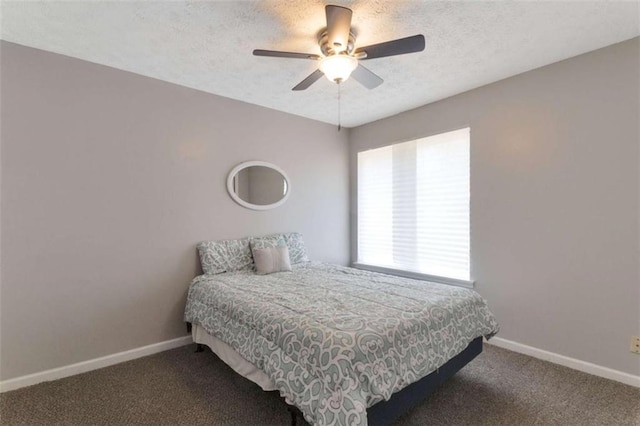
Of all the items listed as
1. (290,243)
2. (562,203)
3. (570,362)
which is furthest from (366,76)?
(570,362)

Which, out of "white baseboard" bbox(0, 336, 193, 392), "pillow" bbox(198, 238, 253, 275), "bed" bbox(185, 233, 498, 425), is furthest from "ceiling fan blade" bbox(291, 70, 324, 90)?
"white baseboard" bbox(0, 336, 193, 392)

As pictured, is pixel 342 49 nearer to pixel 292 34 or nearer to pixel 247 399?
pixel 292 34

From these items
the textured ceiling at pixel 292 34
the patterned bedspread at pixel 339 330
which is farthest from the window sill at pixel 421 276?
the textured ceiling at pixel 292 34

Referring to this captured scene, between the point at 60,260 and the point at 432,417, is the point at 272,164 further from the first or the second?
the point at 432,417

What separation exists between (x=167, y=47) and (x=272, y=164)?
5.15 feet

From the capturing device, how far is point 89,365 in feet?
8.16

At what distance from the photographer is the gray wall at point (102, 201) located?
224cm

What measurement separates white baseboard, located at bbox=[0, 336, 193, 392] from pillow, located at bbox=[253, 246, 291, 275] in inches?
38.1

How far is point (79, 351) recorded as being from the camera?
246cm

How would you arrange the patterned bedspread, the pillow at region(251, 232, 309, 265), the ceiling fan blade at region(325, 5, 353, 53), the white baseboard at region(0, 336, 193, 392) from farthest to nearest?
the pillow at region(251, 232, 309, 265) < the white baseboard at region(0, 336, 193, 392) < the ceiling fan blade at region(325, 5, 353, 53) < the patterned bedspread

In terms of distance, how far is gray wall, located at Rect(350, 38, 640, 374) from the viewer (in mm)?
2240

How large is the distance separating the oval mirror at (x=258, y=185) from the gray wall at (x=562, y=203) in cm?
204

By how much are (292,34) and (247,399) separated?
2.49m

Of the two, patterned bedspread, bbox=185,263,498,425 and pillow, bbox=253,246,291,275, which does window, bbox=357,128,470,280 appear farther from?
pillow, bbox=253,246,291,275
